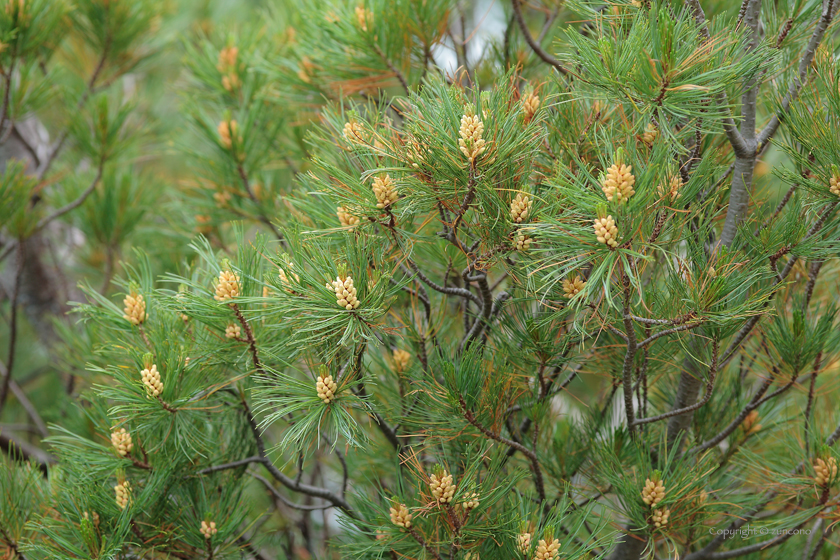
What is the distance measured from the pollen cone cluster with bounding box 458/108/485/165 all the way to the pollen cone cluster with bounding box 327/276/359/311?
6.2 inches

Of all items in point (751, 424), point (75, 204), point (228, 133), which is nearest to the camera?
point (751, 424)

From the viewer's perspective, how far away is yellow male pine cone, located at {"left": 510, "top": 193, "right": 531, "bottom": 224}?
580mm

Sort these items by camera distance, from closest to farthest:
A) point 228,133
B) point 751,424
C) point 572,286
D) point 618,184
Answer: point 618,184
point 572,286
point 751,424
point 228,133

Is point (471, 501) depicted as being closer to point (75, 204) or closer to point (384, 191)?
point (384, 191)

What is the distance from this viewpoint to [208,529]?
0.73 metres

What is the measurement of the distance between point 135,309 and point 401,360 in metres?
0.32

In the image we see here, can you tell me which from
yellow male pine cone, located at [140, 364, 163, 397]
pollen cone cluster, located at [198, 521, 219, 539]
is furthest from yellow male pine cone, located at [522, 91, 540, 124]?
pollen cone cluster, located at [198, 521, 219, 539]

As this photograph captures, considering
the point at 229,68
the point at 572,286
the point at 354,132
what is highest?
the point at 229,68

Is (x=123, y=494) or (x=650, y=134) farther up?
(x=650, y=134)

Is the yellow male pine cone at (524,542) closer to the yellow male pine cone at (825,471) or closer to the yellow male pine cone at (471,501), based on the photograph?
the yellow male pine cone at (471,501)

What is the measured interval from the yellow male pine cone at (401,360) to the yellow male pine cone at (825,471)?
47 cm

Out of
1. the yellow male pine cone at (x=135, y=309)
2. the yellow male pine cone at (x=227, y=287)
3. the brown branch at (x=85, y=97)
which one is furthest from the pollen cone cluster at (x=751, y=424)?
the brown branch at (x=85, y=97)

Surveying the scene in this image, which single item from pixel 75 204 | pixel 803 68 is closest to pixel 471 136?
pixel 803 68

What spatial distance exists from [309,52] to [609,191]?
24.0 inches
